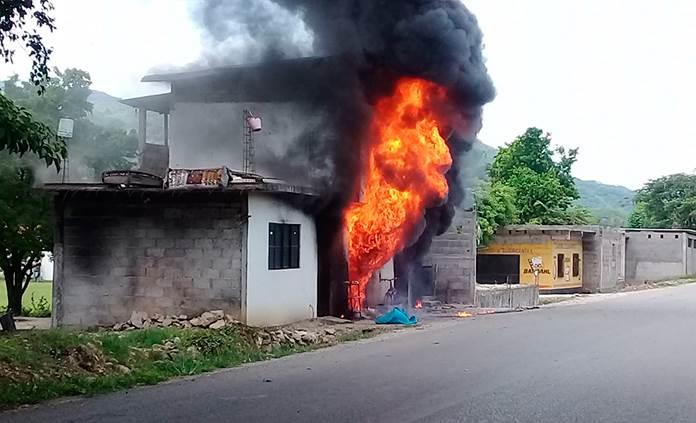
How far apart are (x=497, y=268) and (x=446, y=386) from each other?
29.6 m

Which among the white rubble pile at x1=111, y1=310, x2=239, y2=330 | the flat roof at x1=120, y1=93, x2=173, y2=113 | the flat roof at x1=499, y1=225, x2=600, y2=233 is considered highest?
the flat roof at x1=120, y1=93, x2=173, y2=113

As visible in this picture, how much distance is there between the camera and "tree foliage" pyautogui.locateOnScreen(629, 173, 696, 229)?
62.8 m

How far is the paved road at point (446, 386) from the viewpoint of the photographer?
871cm

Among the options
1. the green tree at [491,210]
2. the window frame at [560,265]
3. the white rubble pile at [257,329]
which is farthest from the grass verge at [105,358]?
the window frame at [560,265]

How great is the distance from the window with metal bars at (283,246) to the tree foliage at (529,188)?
687 inches

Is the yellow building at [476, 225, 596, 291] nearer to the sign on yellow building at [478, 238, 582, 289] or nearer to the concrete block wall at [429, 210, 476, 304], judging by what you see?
the sign on yellow building at [478, 238, 582, 289]

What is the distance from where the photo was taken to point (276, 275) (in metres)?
18.7

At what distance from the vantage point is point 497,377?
11.5 metres

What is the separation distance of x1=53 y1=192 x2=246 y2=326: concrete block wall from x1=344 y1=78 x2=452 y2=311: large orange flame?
5.06 metres

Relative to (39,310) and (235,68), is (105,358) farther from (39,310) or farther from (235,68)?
(39,310)

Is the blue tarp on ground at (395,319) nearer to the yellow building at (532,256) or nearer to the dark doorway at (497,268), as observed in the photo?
the yellow building at (532,256)

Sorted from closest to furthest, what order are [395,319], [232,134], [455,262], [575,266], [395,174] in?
[395,319] → [232,134] → [395,174] → [455,262] → [575,266]

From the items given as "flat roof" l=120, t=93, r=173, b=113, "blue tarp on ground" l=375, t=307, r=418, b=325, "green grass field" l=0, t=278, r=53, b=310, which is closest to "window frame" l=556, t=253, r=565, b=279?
"blue tarp on ground" l=375, t=307, r=418, b=325

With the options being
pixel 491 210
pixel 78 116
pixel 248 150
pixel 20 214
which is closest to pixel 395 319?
pixel 248 150
